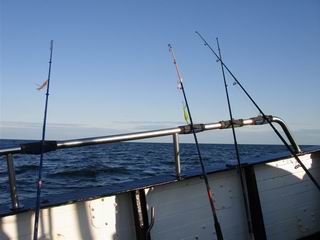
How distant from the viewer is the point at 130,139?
3203mm

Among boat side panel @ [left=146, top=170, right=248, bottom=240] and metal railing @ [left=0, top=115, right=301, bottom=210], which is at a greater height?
metal railing @ [left=0, top=115, right=301, bottom=210]

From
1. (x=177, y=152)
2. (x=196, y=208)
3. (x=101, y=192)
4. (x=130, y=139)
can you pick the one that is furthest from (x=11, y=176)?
(x=196, y=208)

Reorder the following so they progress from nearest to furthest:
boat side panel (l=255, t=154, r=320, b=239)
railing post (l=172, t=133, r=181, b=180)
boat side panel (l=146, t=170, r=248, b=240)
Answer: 1. railing post (l=172, t=133, r=181, b=180)
2. boat side panel (l=146, t=170, r=248, b=240)
3. boat side panel (l=255, t=154, r=320, b=239)

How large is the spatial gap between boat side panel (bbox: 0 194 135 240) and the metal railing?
9.1 inches

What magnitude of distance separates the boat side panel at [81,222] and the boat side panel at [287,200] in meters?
1.70

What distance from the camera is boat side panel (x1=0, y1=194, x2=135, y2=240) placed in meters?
2.86

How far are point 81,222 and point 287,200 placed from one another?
8.36 ft

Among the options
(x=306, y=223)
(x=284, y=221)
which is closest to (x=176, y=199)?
(x=284, y=221)

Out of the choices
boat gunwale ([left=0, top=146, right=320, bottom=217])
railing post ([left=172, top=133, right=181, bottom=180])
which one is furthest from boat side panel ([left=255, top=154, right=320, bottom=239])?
railing post ([left=172, top=133, right=181, bottom=180])

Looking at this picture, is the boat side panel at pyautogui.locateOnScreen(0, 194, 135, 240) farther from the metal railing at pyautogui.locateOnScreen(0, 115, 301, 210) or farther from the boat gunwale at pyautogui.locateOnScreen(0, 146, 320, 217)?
the metal railing at pyautogui.locateOnScreen(0, 115, 301, 210)

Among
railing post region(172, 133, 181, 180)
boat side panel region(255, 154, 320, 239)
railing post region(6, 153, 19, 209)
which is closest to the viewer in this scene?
railing post region(6, 153, 19, 209)

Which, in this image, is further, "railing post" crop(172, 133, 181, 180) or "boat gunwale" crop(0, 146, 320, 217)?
"railing post" crop(172, 133, 181, 180)

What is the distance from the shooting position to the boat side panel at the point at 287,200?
13.6 ft

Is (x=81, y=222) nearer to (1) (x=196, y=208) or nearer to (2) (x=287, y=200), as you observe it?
(1) (x=196, y=208)
